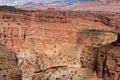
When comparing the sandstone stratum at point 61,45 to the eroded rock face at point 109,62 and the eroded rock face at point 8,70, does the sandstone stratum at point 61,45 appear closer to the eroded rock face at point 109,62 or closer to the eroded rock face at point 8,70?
the eroded rock face at point 109,62

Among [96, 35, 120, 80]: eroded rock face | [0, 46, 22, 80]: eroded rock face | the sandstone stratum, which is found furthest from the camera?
the sandstone stratum

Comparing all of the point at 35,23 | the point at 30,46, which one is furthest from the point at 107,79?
the point at 35,23

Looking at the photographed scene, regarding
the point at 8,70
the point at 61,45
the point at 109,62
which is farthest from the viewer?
the point at 61,45

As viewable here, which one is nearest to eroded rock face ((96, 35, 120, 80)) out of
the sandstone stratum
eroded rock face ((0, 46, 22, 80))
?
the sandstone stratum

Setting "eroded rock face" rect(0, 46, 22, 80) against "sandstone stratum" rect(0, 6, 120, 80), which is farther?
"sandstone stratum" rect(0, 6, 120, 80)

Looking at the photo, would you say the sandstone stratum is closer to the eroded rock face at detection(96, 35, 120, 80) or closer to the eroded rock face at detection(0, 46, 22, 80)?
the eroded rock face at detection(96, 35, 120, 80)

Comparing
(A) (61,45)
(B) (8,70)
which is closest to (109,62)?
(B) (8,70)

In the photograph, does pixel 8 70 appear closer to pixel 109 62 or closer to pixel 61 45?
pixel 109 62

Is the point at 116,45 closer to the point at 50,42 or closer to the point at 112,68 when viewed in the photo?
the point at 112,68

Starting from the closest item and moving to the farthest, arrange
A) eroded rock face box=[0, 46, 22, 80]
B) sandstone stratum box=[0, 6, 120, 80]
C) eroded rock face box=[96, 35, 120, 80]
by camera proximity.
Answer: eroded rock face box=[0, 46, 22, 80] < eroded rock face box=[96, 35, 120, 80] < sandstone stratum box=[0, 6, 120, 80]
